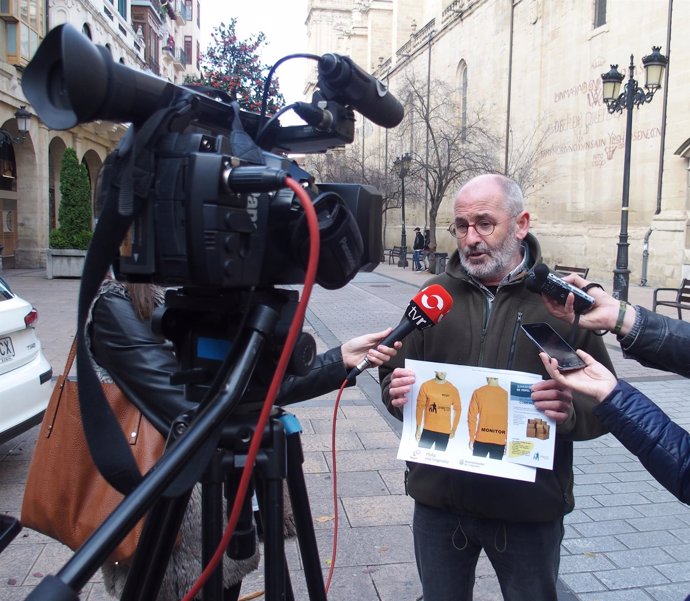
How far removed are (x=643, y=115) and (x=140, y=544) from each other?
2292 centimetres

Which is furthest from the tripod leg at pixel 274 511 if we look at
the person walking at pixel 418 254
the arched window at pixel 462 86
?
the arched window at pixel 462 86

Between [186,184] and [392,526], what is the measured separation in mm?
3091

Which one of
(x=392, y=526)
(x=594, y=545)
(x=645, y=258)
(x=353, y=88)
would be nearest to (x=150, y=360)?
(x=353, y=88)

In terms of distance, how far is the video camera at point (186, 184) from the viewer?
1214 millimetres

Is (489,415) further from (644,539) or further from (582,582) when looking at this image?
(644,539)

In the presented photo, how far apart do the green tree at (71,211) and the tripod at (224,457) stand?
18.7m

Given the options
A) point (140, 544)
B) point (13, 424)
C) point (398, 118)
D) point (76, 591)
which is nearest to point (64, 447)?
point (140, 544)

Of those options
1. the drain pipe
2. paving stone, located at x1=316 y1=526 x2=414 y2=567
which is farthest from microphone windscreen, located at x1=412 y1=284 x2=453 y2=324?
the drain pipe

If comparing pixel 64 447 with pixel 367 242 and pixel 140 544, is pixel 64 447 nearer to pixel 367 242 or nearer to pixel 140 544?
pixel 140 544

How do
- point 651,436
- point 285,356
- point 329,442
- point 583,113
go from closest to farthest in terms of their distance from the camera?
point 285,356 → point 651,436 → point 329,442 → point 583,113

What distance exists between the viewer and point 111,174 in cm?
130

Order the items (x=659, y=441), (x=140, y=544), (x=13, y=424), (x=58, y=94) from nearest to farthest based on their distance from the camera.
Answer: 1. (x=58, y=94)
2. (x=140, y=544)
3. (x=659, y=441)
4. (x=13, y=424)

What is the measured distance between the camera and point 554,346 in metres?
1.89

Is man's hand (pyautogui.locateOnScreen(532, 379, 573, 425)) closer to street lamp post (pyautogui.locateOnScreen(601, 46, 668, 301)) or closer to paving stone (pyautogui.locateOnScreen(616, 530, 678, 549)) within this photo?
paving stone (pyautogui.locateOnScreen(616, 530, 678, 549))
